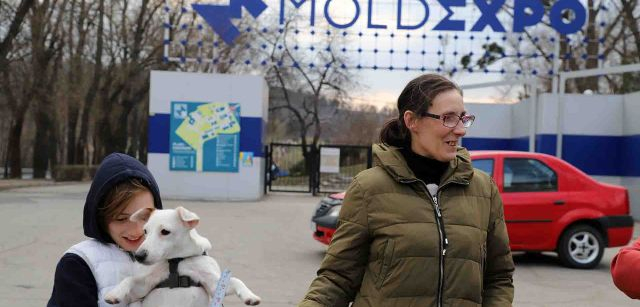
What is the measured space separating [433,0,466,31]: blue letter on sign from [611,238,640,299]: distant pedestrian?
1779 centimetres

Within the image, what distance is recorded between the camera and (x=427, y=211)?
237cm

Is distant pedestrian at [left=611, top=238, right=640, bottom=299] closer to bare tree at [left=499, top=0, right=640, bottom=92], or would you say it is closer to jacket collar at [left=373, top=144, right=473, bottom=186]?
jacket collar at [left=373, top=144, right=473, bottom=186]

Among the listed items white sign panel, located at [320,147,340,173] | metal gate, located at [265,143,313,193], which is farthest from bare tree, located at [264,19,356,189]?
white sign panel, located at [320,147,340,173]

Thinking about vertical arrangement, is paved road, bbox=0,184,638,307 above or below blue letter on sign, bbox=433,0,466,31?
below

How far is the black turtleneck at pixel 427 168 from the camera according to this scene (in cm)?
251

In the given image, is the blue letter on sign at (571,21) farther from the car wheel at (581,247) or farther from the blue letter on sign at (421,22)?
the car wheel at (581,247)

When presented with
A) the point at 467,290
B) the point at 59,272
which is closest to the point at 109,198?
the point at 59,272

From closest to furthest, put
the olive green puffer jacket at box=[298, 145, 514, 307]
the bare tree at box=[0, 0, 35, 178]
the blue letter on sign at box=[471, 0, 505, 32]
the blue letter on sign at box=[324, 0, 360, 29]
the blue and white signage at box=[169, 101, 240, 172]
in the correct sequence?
the olive green puffer jacket at box=[298, 145, 514, 307] → the blue letter on sign at box=[324, 0, 360, 29] → the blue letter on sign at box=[471, 0, 505, 32] → the blue and white signage at box=[169, 101, 240, 172] → the bare tree at box=[0, 0, 35, 178]

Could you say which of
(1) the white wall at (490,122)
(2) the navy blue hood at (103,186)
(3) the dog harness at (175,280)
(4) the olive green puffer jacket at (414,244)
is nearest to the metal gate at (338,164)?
(1) the white wall at (490,122)

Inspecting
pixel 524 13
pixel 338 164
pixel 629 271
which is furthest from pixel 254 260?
pixel 338 164

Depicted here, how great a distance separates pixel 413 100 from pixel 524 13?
1819cm

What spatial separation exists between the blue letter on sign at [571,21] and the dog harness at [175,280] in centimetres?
1928

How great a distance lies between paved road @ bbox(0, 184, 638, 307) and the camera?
765cm

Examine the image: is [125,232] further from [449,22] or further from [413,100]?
[449,22]
